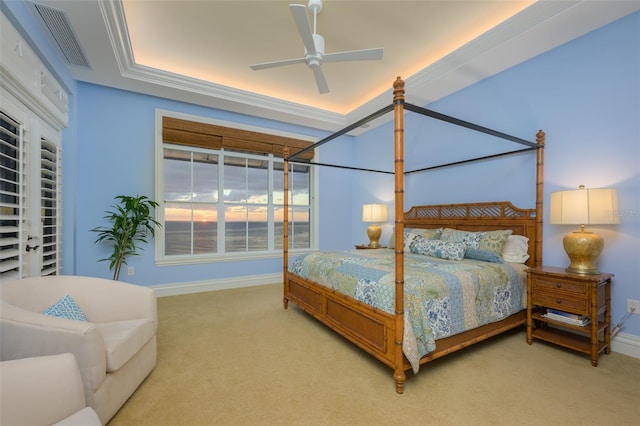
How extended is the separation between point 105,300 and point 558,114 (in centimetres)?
438

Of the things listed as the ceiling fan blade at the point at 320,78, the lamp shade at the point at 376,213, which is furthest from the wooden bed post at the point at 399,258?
the lamp shade at the point at 376,213

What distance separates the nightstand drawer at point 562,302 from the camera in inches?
87.2

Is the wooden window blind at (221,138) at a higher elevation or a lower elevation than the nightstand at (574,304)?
higher

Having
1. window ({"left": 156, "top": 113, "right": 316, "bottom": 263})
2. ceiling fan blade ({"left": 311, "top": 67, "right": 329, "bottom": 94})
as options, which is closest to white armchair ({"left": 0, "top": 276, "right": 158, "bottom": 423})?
window ({"left": 156, "top": 113, "right": 316, "bottom": 263})

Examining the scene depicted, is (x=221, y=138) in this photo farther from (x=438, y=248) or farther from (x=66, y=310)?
(x=438, y=248)

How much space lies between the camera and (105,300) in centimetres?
204

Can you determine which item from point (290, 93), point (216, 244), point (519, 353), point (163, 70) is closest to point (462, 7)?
point (290, 93)

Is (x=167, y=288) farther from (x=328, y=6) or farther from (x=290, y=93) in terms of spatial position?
(x=328, y=6)

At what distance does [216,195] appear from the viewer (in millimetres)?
4539

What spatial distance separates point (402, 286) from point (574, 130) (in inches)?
97.3

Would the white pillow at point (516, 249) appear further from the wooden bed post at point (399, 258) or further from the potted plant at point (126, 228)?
the potted plant at point (126, 228)

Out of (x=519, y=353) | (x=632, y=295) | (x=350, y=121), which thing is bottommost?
Answer: (x=519, y=353)

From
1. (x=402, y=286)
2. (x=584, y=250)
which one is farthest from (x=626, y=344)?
(x=402, y=286)

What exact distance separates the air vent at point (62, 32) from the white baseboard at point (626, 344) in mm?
5438
